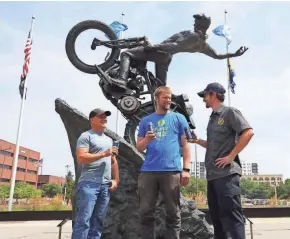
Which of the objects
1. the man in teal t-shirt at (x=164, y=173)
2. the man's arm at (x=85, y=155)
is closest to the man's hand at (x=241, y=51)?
the man in teal t-shirt at (x=164, y=173)

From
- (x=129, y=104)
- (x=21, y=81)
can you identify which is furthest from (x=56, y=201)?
(x=129, y=104)

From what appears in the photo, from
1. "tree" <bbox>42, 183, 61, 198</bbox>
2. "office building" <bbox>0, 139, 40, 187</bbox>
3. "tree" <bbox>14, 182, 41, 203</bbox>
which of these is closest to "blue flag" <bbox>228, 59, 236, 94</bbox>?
"tree" <bbox>14, 182, 41, 203</bbox>

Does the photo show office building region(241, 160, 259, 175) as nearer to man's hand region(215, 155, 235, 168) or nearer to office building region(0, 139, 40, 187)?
office building region(0, 139, 40, 187)

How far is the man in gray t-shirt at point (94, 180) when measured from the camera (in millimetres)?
2803

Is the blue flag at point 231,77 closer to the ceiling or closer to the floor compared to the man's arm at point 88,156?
closer to the ceiling

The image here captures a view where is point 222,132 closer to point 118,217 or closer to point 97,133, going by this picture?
point 97,133

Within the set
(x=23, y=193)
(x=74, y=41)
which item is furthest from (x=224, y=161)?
(x=23, y=193)

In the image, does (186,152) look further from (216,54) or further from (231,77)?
(231,77)

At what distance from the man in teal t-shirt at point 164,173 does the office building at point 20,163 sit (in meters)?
53.7

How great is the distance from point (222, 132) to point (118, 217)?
6.51ft

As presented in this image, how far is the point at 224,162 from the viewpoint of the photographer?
2545mm

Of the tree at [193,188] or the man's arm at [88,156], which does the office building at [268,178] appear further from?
the man's arm at [88,156]

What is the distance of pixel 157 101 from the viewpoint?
289cm

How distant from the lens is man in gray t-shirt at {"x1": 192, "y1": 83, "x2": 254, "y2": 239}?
2463 mm
